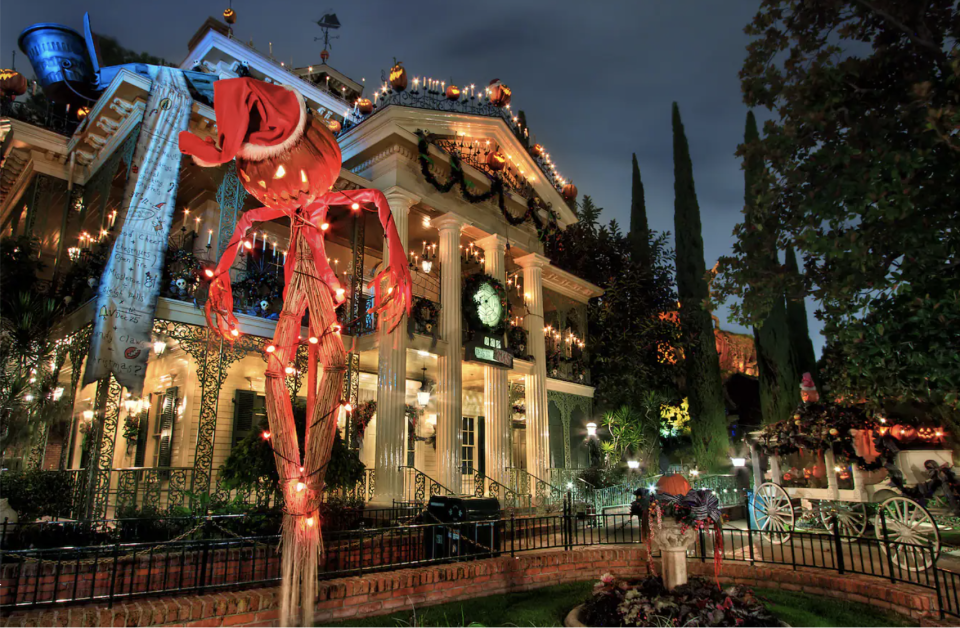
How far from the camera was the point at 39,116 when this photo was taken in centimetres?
1483

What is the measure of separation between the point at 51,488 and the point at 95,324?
12.2 feet

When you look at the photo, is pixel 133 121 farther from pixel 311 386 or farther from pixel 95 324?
pixel 311 386

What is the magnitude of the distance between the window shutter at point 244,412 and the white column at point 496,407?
6.05 meters

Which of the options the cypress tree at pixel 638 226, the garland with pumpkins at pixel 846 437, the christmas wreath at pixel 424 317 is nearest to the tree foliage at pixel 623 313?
the cypress tree at pixel 638 226

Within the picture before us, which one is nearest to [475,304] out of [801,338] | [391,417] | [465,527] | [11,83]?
[391,417]

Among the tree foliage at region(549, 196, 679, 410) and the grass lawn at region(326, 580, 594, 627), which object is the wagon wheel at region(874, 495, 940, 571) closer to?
the grass lawn at region(326, 580, 594, 627)

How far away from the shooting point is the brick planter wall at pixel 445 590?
555cm

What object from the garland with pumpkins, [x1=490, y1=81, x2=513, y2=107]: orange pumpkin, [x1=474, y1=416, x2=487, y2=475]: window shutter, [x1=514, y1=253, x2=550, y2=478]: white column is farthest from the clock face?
the garland with pumpkins

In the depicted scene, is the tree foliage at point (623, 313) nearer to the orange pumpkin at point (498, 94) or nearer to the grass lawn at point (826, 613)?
the orange pumpkin at point (498, 94)

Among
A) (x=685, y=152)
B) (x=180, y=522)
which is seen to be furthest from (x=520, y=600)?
(x=685, y=152)

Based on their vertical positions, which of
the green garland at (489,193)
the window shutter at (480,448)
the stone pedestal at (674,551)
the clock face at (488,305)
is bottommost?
the stone pedestal at (674,551)

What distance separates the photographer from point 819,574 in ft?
26.6

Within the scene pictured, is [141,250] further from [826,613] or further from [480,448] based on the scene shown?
[480,448]

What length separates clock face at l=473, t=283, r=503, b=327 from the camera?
15828mm
